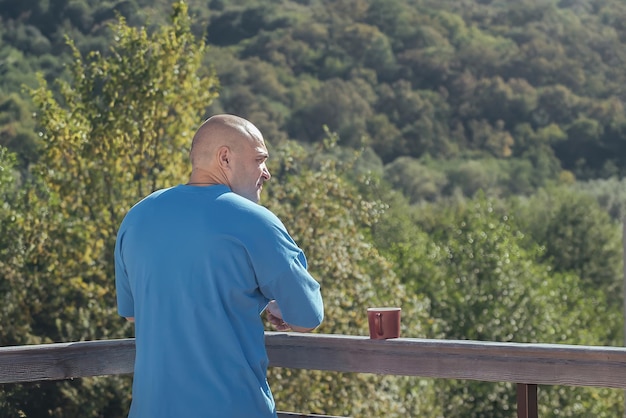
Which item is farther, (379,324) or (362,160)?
(362,160)

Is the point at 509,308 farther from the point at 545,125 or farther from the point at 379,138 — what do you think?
the point at 545,125

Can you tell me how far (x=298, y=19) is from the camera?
60.7 metres

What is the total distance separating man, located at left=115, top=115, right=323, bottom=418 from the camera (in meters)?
2.16

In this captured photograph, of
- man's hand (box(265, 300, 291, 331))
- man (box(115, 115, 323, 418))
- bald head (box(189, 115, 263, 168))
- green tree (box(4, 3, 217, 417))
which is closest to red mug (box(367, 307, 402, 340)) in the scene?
man's hand (box(265, 300, 291, 331))

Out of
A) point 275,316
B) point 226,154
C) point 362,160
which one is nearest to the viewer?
point 226,154

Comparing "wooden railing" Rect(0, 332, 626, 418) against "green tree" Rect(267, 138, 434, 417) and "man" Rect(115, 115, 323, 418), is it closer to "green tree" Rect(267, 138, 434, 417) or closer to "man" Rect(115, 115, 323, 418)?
"man" Rect(115, 115, 323, 418)

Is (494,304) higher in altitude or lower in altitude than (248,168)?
lower

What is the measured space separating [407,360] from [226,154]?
3.03 ft

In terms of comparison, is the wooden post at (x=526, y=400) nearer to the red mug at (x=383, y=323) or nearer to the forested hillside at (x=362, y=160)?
the red mug at (x=383, y=323)

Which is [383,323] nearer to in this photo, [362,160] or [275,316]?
[275,316]

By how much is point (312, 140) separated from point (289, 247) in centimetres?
5037

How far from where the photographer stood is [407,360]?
2922 mm

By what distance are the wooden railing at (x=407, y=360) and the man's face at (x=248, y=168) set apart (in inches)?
30.9

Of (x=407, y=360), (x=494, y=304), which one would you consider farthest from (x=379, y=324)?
(x=494, y=304)
